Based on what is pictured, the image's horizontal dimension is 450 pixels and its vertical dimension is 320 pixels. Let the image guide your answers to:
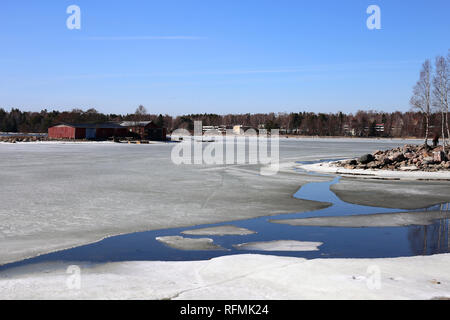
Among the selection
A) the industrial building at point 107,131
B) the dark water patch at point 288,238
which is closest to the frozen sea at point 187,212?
the dark water patch at point 288,238

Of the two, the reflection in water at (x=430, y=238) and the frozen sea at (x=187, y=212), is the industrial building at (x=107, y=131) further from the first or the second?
the reflection in water at (x=430, y=238)

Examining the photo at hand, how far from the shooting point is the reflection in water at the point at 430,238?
8281 mm

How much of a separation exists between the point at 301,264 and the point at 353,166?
20.4m

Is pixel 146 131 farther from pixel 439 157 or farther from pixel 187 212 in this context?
pixel 187 212

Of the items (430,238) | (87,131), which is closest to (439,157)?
(430,238)

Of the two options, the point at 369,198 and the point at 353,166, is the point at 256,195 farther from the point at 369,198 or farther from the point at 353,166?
the point at 353,166

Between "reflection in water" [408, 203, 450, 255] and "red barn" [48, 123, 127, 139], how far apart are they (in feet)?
268

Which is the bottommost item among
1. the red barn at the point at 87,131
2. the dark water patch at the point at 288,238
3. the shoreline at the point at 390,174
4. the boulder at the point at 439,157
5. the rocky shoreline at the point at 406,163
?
the dark water patch at the point at 288,238

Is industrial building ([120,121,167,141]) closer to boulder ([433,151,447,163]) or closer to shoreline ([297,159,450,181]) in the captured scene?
shoreline ([297,159,450,181])

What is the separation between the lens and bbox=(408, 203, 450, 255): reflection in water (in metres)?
8.28

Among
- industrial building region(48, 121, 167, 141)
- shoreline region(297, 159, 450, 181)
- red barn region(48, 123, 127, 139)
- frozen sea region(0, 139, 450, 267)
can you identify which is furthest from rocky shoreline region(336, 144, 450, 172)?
red barn region(48, 123, 127, 139)

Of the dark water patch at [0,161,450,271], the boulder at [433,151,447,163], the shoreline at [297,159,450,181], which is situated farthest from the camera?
the boulder at [433,151,447,163]

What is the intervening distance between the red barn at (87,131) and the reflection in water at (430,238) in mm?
81557
